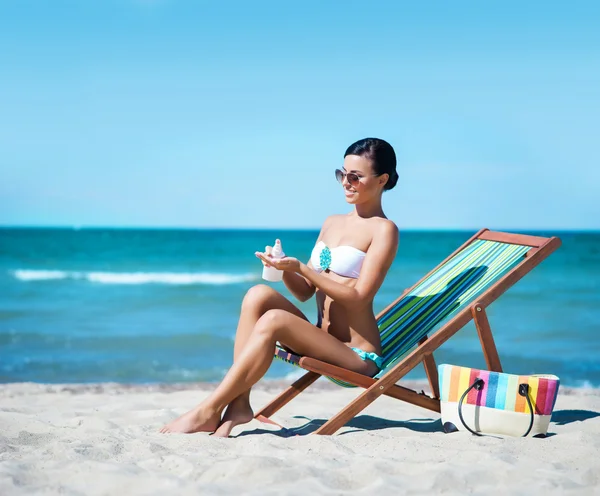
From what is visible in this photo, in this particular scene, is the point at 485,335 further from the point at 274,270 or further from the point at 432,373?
the point at 274,270

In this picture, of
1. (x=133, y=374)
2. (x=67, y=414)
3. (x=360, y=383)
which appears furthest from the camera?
(x=133, y=374)

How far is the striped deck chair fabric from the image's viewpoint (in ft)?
15.1

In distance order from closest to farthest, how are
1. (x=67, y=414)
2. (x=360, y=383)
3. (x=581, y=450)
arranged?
(x=581, y=450)
(x=360, y=383)
(x=67, y=414)

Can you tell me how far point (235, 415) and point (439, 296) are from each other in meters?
1.40

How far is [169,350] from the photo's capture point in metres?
9.45

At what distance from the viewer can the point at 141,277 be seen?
24375 millimetres

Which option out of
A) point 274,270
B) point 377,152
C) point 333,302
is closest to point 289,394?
point 333,302

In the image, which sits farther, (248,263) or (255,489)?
(248,263)

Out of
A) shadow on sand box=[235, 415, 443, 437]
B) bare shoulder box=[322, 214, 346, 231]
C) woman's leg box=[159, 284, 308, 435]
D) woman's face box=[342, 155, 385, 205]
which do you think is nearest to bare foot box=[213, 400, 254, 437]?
woman's leg box=[159, 284, 308, 435]

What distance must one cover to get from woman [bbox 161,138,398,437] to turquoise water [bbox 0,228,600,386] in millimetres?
3420

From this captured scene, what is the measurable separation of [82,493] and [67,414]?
192 centimetres

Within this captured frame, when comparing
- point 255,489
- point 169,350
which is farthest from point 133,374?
point 255,489

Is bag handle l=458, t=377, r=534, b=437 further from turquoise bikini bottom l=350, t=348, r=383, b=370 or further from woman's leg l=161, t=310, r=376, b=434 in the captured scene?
woman's leg l=161, t=310, r=376, b=434

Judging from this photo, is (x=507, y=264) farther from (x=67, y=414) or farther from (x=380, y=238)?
(x=67, y=414)
